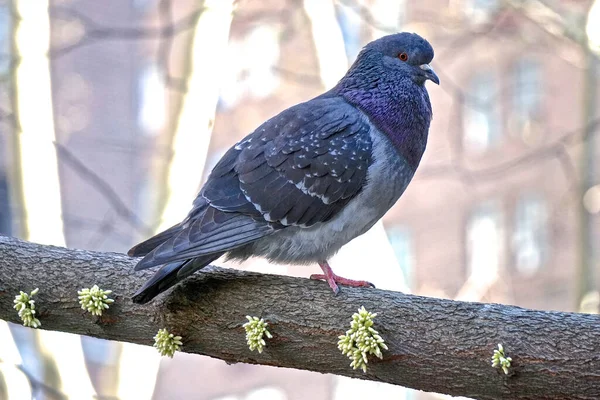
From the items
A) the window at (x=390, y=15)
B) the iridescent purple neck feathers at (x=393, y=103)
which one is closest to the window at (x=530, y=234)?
the window at (x=390, y=15)

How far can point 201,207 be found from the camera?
12.8 ft

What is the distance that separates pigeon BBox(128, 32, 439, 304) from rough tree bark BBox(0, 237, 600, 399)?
0.16m

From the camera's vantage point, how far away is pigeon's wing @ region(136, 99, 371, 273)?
3777 millimetres

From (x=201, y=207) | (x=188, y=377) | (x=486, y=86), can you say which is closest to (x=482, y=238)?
(x=486, y=86)

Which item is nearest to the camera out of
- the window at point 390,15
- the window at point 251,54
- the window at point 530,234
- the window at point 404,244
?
the window at point 390,15

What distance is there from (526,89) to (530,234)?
10.7 feet

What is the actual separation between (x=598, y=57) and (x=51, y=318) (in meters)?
4.61

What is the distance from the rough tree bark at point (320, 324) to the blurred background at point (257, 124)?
128 centimetres

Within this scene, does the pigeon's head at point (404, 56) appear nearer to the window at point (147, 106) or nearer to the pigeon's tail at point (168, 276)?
the pigeon's tail at point (168, 276)

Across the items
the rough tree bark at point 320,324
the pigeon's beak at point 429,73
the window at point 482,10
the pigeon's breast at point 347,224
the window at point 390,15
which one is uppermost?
the window at point 482,10

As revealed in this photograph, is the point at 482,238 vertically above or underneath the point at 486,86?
underneath

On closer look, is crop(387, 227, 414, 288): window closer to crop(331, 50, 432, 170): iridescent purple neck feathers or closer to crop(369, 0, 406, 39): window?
crop(369, 0, 406, 39): window

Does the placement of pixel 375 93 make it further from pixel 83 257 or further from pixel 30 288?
pixel 30 288

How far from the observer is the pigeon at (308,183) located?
377cm
